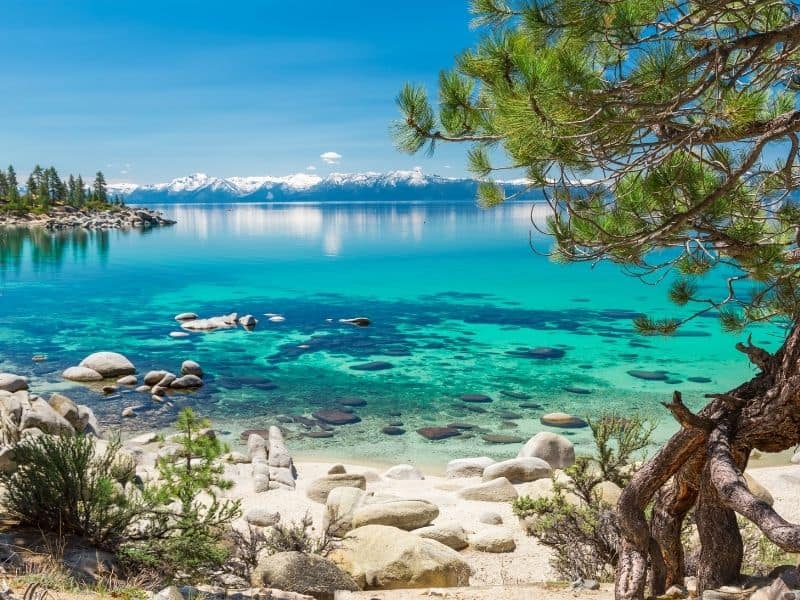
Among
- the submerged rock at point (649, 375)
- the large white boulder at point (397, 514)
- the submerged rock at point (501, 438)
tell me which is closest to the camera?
the large white boulder at point (397, 514)

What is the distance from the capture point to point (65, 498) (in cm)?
680

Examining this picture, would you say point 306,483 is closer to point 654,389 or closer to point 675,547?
point 675,547

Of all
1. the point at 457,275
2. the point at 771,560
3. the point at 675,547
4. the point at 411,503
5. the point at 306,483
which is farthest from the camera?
the point at 457,275

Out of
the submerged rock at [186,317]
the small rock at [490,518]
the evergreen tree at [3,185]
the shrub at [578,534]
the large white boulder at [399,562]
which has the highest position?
the evergreen tree at [3,185]

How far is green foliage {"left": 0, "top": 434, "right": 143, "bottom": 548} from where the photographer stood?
6801mm

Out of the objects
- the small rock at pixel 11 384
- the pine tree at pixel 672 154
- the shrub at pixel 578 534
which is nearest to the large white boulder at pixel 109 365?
the small rock at pixel 11 384

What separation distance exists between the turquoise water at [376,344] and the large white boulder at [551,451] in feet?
3.49

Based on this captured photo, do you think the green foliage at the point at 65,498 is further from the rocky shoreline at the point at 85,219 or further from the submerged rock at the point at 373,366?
the rocky shoreline at the point at 85,219

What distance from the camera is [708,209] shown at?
5.93 meters

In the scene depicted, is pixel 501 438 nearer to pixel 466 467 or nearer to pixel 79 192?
pixel 466 467

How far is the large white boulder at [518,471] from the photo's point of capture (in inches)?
549

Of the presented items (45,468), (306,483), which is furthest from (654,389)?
(45,468)

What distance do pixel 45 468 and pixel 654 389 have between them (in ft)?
63.3

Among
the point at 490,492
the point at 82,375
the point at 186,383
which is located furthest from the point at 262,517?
the point at 82,375
